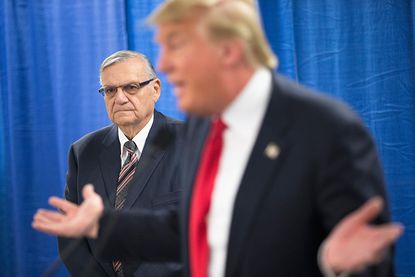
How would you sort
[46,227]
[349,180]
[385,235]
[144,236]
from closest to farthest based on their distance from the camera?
[385,235] → [349,180] → [46,227] → [144,236]

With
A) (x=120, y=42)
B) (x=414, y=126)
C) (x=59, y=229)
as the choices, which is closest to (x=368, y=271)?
(x=59, y=229)

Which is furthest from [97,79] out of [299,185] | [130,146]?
[299,185]

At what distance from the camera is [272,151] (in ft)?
3.81

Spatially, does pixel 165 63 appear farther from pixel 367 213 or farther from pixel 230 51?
pixel 367 213

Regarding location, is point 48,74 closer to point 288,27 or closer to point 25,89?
point 25,89

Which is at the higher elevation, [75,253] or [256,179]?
[256,179]

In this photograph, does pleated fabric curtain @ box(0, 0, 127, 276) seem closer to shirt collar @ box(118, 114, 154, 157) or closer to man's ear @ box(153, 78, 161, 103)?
man's ear @ box(153, 78, 161, 103)

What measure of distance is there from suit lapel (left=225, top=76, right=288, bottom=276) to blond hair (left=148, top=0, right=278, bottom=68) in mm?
120

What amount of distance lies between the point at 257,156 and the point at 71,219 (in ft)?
1.51

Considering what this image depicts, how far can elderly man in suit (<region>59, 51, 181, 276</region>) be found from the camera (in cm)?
218

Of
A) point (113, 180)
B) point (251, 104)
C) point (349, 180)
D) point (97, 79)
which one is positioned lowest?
point (113, 180)

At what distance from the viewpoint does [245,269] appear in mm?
1172

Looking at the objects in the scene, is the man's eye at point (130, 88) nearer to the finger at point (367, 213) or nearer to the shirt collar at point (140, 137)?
the shirt collar at point (140, 137)

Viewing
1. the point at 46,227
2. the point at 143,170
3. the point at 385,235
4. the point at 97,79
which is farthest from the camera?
the point at 97,79
